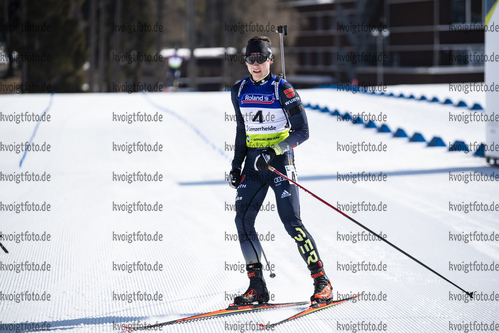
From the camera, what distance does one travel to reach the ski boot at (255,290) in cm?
505

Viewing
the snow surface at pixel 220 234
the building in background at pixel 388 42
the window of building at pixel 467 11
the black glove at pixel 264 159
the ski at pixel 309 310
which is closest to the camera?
the ski at pixel 309 310

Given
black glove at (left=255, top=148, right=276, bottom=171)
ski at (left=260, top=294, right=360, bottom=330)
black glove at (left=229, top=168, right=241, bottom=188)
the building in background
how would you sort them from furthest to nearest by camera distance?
the building in background < black glove at (left=229, top=168, right=241, bottom=188) < black glove at (left=255, top=148, right=276, bottom=171) < ski at (left=260, top=294, right=360, bottom=330)

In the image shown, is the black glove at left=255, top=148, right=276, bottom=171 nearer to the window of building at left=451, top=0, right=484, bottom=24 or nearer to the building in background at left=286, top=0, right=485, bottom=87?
the building in background at left=286, top=0, right=485, bottom=87

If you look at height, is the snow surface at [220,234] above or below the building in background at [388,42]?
below

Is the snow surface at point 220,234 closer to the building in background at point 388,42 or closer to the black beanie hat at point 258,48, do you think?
the black beanie hat at point 258,48

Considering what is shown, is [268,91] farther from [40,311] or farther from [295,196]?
[40,311]

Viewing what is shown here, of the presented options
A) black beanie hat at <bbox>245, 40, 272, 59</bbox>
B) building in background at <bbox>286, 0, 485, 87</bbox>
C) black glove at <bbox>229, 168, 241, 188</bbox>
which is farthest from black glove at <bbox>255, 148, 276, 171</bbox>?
building in background at <bbox>286, 0, 485, 87</bbox>

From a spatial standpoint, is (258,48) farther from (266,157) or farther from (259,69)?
(266,157)

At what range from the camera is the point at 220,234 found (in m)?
7.67

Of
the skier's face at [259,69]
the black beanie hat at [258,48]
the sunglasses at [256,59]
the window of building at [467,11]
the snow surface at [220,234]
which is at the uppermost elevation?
the window of building at [467,11]

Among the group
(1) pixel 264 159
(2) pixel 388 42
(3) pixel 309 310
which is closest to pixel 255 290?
(3) pixel 309 310

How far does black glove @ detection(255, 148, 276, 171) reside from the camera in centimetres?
491

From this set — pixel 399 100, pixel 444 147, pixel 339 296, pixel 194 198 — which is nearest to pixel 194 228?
pixel 194 198

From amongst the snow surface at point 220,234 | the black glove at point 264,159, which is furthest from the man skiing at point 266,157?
the snow surface at point 220,234
